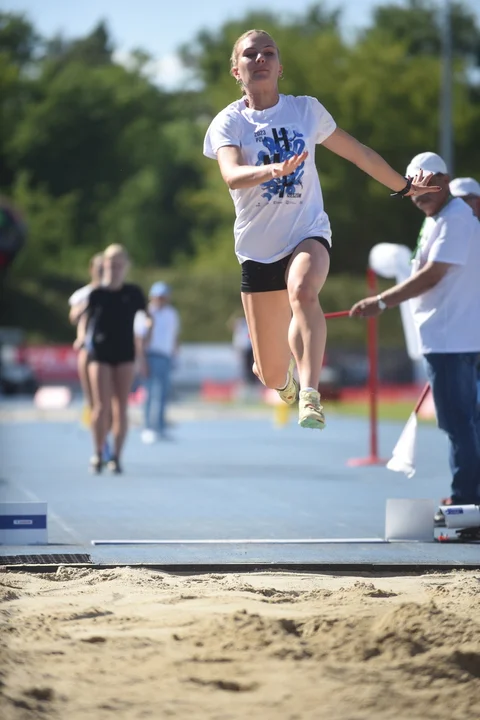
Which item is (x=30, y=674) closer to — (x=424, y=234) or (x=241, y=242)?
(x=241, y=242)

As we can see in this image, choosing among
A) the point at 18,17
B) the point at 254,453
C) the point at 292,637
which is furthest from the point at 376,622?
the point at 18,17

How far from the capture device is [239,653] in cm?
457

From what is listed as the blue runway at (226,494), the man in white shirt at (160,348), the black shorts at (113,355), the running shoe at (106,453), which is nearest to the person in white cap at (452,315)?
the blue runway at (226,494)

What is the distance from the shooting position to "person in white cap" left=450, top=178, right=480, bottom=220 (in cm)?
950

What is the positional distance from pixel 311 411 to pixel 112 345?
20.7 feet

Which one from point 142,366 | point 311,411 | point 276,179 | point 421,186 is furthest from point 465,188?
point 142,366

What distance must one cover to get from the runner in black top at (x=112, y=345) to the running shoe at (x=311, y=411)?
6.15 meters

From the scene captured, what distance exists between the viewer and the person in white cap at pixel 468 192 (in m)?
9.50

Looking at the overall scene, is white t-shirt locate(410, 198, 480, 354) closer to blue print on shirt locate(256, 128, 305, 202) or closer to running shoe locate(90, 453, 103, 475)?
blue print on shirt locate(256, 128, 305, 202)

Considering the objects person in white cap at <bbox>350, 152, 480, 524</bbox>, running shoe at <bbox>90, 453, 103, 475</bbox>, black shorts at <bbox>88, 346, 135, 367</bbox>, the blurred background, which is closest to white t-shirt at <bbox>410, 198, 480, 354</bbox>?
person in white cap at <bbox>350, 152, 480, 524</bbox>

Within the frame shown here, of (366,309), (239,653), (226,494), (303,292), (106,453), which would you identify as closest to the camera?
(239,653)

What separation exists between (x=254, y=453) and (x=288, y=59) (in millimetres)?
39960

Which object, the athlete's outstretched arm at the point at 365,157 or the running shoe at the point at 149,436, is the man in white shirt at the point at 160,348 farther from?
the athlete's outstretched arm at the point at 365,157

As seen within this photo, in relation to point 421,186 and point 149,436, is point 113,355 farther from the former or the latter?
point 149,436
